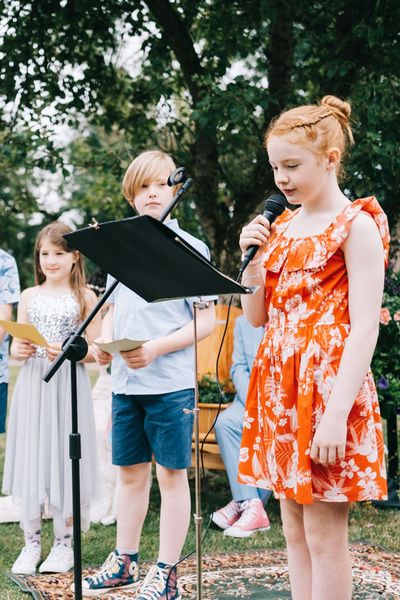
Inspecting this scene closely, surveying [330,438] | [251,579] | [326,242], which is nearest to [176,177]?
[326,242]

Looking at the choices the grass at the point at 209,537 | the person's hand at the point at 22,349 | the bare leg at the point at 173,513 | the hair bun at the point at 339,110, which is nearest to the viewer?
the hair bun at the point at 339,110

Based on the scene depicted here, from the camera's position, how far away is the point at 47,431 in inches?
141

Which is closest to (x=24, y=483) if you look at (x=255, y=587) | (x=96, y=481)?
(x=96, y=481)

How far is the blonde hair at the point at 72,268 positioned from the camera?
3.73 metres

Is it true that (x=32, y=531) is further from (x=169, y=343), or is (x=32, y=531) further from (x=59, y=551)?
(x=169, y=343)

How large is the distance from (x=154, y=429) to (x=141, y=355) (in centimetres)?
38

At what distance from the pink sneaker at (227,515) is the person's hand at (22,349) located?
1456 millimetres

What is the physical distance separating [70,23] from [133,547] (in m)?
4.03

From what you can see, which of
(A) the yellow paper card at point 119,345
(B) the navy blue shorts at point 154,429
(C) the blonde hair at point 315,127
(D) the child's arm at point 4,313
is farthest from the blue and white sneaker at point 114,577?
(C) the blonde hair at point 315,127

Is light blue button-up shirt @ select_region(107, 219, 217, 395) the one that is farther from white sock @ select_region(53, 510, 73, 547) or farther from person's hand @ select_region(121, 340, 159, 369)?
white sock @ select_region(53, 510, 73, 547)

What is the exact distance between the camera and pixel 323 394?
A: 2104mm

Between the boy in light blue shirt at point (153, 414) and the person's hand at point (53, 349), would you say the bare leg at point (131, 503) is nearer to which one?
the boy in light blue shirt at point (153, 414)

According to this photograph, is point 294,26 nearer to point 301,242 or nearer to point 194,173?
point 194,173

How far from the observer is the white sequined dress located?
3.54 meters
